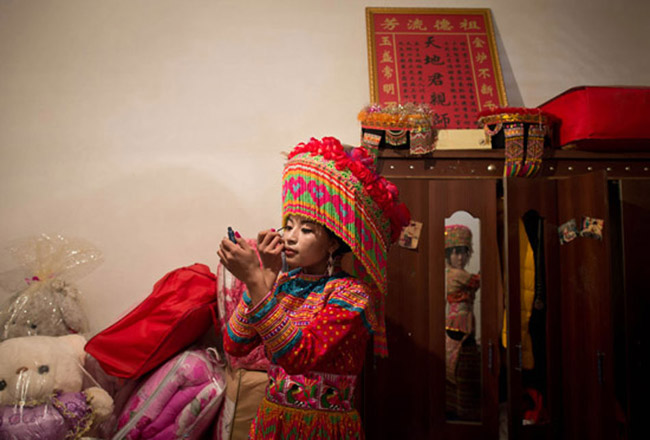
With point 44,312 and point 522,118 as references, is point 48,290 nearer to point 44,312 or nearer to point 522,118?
point 44,312

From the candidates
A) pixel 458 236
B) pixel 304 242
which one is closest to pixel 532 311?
pixel 458 236

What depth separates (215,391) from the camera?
1876mm

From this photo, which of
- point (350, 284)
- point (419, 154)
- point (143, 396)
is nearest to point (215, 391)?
point (143, 396)

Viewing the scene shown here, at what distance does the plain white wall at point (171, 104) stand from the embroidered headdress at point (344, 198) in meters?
1.03

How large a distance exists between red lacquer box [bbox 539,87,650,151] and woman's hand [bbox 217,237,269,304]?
159cm

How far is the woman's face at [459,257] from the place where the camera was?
1.93 m

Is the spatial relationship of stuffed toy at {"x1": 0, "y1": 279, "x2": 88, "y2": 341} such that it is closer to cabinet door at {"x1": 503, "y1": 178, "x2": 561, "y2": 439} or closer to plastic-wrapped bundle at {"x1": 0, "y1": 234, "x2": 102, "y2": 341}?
plastic-wrapped bundle at {"x1": 0, "y1": 234, "x2": 102, "y2": 341}

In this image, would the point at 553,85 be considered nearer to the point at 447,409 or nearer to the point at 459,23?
the point at 459,23

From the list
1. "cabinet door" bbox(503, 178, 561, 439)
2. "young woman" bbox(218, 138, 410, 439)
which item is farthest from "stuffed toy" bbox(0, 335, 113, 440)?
"cabinet door" bbox(503, 178, 561, 439)

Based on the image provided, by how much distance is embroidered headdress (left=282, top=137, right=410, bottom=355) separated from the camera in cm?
133

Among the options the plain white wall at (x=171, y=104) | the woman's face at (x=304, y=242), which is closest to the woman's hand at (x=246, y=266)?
the woman's face at (x=304, y=242)

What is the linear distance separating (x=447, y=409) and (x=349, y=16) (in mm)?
2122

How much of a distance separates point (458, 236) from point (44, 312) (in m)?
1.86

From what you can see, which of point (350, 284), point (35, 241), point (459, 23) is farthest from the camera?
point (459, 23)
